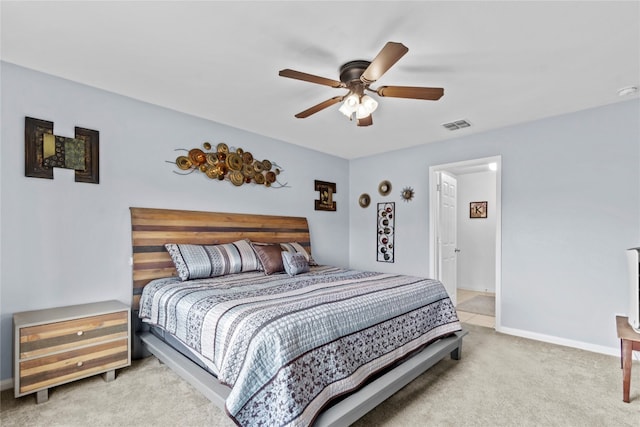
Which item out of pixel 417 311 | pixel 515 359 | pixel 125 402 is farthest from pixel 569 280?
pixel 125 402

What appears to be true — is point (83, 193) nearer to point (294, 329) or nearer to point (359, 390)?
point (294, 329)

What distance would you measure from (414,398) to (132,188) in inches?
124

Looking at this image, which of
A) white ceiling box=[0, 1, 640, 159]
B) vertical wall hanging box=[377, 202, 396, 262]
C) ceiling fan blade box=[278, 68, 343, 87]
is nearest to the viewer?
white ceiling box=[0, 1, 640, 159]

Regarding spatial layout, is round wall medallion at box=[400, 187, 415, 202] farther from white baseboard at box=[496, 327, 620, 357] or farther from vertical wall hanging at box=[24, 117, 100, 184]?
vertical wall hanging at box=[24, 117, 100, 184]

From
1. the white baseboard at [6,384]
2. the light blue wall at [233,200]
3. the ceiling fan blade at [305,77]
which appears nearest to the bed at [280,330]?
the light blue wall at [233,200]

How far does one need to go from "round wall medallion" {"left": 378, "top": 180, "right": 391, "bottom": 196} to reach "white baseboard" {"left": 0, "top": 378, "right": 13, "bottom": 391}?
4.66 metres

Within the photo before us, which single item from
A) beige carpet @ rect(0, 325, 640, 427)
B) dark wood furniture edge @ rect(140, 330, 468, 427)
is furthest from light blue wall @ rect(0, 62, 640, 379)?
dark wood furniture edge @ rect(140, 330, 468, 427)

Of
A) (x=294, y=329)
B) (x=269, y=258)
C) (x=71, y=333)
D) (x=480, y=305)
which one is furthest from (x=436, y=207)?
(x=71, y=333)

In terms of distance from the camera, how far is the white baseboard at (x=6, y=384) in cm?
240

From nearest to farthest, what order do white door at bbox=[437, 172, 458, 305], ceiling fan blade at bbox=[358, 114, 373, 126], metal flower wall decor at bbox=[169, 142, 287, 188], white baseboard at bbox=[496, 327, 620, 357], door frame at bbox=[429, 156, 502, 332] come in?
ceiling fan blade at bbox=[358, 114, 373, 126], white baseboard at bbox=[496, 327, 620, 357], metal flower wall decor at bbox=[169, 142, 287, 188], door frame at bbox=[429, 156, 502, 332], white door at bbox=[437, 172, 458, 305]

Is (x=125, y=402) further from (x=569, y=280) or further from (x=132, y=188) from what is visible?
(x=569, y=280)

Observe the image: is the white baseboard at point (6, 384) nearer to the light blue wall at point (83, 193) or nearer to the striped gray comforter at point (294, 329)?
the light blue wall at point (83, 193)

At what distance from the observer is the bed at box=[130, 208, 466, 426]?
163 cm

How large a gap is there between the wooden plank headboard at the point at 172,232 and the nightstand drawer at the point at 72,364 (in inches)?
21.5
